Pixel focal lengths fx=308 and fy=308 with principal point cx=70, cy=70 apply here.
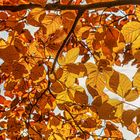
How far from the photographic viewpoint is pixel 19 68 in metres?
4.15

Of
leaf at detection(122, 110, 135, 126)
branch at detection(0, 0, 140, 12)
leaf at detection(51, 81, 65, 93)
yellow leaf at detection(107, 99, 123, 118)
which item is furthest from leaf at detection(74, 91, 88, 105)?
branch at detection(0, 0, 140, 12)

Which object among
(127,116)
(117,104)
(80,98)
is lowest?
(127,116)

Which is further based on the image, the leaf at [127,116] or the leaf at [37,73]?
the leaf at [37,73]

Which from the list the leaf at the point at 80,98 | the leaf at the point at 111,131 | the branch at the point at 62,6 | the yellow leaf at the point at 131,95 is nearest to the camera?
the yellow leaf at the point at 131,95

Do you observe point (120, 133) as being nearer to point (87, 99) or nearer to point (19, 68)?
point (87, 99)

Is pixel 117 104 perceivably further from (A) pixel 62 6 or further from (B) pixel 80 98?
(A) pixel 62 6

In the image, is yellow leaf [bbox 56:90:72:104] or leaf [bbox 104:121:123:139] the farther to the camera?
leaf [bbox 104:121:123:139]

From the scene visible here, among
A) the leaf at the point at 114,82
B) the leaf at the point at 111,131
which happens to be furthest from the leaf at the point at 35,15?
the leaf at the point at 111,131

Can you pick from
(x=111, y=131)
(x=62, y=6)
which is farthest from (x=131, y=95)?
(x=111, y=131)

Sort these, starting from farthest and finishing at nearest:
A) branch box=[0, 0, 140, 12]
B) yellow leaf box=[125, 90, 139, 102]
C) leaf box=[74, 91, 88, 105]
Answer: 1. leaf box=[74, 91, 88, 105]
2. branch box=[0, 0, 140, 12]
3. yellow leaf box=[125, 90, 139, 102]

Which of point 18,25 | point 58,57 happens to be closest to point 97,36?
point 58,57

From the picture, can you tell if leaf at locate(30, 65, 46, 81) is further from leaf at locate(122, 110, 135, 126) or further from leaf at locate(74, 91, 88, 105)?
leaf at locate(122, 110, 135, 126)

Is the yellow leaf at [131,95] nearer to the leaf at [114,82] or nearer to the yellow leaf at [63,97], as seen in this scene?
the leaf at [114,82]

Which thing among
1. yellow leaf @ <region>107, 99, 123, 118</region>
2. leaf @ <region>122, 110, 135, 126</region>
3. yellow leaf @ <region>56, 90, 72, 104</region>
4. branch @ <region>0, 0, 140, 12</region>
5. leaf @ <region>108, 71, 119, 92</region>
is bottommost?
leaf @ <region>122, 110, 135, 126</region>
